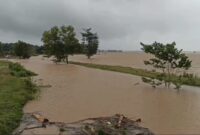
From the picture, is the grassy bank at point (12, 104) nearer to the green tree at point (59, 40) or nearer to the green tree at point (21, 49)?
the green tree at point (59, 40)

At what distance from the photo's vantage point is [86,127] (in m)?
13.3

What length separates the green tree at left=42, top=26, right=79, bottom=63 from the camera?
209 feet

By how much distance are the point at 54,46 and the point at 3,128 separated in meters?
51.9

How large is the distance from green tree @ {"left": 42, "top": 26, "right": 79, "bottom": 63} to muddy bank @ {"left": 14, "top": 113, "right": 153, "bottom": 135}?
1937 inches

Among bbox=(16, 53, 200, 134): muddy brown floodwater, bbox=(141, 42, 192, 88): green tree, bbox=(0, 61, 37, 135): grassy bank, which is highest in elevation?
bbox=(141, 42, 192, 88): green tree

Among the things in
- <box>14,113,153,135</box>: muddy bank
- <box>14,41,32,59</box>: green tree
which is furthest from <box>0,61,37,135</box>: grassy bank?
<box>14,41,32,59</box>: green tree

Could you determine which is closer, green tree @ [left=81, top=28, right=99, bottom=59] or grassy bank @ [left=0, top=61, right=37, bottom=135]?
grassy bank @ [left=0, top=61, right=37, bottom=135]

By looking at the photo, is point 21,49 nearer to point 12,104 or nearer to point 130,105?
point 130,105

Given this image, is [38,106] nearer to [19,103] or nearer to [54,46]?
[19,103]

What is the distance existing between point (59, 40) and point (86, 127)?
51410mm

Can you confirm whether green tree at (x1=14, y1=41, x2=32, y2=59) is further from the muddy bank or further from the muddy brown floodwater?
the muddy bank

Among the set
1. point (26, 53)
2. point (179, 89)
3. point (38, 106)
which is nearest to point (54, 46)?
point (26, 53)

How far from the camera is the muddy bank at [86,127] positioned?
1284 cm

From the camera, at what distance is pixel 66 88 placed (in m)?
27.8
